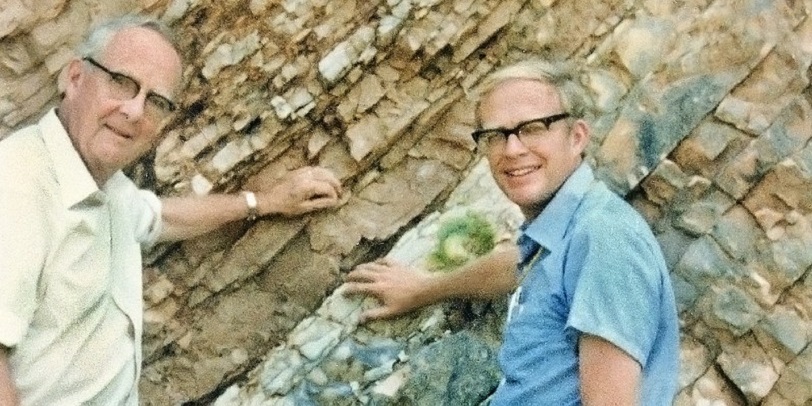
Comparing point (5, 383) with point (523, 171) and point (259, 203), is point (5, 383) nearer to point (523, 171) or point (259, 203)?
point (259, 203)

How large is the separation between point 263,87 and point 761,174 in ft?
7.50

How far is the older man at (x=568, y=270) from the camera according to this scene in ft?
7.69

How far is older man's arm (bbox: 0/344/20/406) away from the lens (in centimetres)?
249

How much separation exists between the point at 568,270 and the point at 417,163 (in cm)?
170

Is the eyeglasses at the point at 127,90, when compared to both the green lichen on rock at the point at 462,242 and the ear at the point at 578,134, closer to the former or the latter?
the ear at the point at 578,134

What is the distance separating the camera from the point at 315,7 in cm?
387

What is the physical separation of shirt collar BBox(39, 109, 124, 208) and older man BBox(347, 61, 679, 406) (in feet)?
4.44

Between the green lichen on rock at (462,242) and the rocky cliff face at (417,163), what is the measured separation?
0.06 metres

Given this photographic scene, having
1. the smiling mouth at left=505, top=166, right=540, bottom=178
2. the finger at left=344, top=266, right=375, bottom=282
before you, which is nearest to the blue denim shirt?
the smiling mouth at left=505, top=166, right=540, bottom=178

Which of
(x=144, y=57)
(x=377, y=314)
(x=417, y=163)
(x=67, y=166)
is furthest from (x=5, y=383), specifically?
(x=417, y=163)

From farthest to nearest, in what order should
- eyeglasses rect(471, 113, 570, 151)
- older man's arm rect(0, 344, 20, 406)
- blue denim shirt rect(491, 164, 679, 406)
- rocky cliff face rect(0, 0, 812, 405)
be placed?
rocky cliff face rect(0, 0, 812, 405), eyeglasses rect(471, 113, 570, 151), older man's arm rect(0, 344, 20, 406), blue denim shirt rect(491, 164, 679, 406)

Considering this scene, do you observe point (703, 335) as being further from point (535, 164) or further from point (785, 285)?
point (535, 164)

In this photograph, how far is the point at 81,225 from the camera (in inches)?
112

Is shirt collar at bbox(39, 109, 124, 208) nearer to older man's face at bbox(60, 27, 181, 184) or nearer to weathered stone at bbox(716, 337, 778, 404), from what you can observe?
older man's face at bbox(60, 27, 181, 184)
